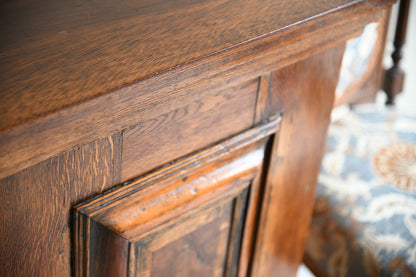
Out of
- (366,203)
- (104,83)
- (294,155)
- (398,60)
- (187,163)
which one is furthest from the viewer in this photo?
(398,60)

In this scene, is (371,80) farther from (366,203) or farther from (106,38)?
(106,38)

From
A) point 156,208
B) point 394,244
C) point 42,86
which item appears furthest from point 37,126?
point 394,244

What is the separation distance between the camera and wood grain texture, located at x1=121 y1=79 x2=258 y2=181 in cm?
36

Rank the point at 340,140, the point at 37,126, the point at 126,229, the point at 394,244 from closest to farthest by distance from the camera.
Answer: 1. the point at 37,126
2. the point at 126,229
3. the point at 394,244
4. the point at 340,140

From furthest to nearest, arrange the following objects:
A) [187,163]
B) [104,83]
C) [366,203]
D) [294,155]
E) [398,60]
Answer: [398,60]
[366,203]
[294,155]
[187,163]
[104,83]

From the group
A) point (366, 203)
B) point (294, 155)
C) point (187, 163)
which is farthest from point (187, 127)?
point (366, 203)

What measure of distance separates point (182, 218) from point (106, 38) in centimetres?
17

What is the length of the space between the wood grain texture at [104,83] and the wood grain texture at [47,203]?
3cm

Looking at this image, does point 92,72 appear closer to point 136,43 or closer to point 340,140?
point 136,43

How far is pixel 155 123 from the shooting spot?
0.37 meters

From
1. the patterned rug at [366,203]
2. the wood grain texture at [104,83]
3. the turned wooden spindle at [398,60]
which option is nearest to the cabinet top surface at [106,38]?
the wood grain texture at [104,83]

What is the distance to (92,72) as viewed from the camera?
32 centimetres

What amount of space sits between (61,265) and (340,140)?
0.60 metres

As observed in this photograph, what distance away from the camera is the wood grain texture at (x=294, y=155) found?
468 millimetres
